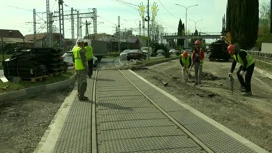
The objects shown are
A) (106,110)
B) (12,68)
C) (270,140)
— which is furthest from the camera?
(12,68)

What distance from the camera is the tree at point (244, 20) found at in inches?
1783

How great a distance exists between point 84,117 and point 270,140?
4.04m

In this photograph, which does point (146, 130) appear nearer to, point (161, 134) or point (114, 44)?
point (161, 134)

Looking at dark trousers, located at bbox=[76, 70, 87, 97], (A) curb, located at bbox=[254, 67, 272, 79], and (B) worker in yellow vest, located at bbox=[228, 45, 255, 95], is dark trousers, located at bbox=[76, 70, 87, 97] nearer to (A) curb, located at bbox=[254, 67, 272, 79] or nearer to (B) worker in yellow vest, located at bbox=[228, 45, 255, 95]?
(B) worker in yellow vest, located at bbox=[228, 45, 255, 95]

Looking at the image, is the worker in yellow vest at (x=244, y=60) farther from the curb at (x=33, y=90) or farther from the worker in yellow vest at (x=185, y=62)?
the curb at (x=33, y=90)

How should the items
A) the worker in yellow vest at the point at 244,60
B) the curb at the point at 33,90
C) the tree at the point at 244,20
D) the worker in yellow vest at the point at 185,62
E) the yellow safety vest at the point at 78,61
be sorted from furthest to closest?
the tree at the point at 244,20 → the worker in yellow vest at the point at 185,62 → the worker in yellow vest at the point at 244,60 → the yellow safety vest at the point at 78,61 → the curb at the point at 33,90

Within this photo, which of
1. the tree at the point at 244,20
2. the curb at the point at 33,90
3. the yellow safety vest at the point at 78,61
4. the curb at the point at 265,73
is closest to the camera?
the curb at the point at 33,90

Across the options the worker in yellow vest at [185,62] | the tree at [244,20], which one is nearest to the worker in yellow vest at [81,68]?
the worker in yellow vest at [185,62]

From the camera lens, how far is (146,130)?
21.8 feet

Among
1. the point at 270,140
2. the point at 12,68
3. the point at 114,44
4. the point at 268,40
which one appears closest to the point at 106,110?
the point at 270,140

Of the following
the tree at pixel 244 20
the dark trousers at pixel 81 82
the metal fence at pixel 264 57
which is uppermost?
the tree at pixel 244 20

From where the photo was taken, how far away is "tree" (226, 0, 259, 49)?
45.3 metres

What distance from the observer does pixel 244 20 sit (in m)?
46.0

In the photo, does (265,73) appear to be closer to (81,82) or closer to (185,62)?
(185,62)
